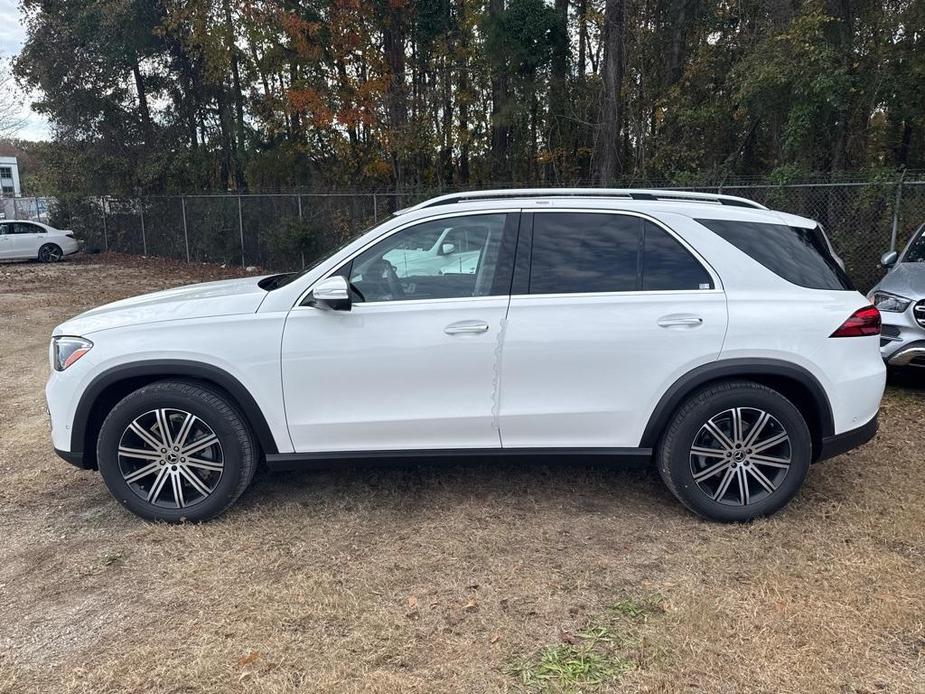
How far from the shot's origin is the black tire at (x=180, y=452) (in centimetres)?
363

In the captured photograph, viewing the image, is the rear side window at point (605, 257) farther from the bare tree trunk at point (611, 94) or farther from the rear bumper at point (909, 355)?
the bare tree trunk at point (611, 94)

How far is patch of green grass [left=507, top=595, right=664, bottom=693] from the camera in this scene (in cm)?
255

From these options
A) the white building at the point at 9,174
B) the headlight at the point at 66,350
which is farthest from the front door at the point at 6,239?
the white building at the point at 9,174

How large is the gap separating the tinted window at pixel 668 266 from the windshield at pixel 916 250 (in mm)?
4213

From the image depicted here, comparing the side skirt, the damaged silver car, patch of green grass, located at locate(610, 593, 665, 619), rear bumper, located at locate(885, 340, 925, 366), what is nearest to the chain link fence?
the damaged silver car

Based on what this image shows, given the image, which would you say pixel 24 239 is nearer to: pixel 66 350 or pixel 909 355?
pixel 66 350

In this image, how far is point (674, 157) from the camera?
1473 centimetres

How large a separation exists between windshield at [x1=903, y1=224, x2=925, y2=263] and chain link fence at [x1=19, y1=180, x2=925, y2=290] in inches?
89.0

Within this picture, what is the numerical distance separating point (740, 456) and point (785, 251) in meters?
1.16

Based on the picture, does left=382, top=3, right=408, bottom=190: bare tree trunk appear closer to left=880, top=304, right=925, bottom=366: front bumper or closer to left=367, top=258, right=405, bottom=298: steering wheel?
left=880, top=304, right=925, bottom=366: front bumper

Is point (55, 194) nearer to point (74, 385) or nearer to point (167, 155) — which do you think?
point (167, 155)

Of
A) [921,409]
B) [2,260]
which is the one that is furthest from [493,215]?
[2,260]

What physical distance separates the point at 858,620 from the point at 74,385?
157 inches

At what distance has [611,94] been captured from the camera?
13.3m
